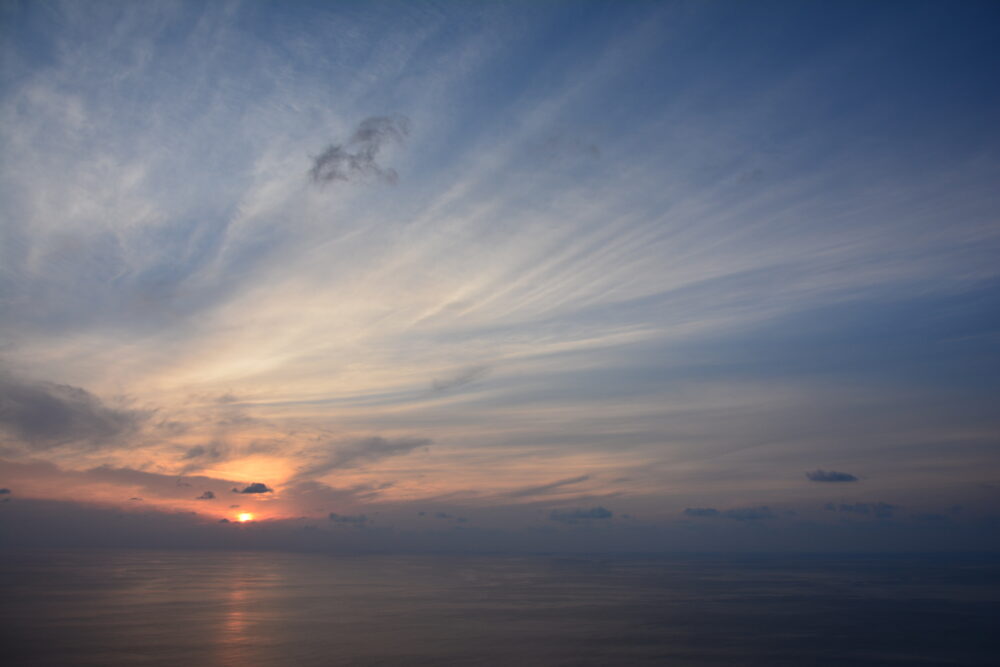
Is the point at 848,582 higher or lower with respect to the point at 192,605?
lower

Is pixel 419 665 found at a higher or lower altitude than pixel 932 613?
higher

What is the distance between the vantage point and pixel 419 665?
5744 cm

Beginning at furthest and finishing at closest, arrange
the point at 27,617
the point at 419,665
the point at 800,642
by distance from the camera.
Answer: the point at 27,617 → the point at 800,642 → the point at 419,665

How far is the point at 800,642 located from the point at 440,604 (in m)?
63.8

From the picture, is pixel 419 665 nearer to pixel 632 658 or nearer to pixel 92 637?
pixel 632 658

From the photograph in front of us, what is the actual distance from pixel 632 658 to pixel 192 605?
82.9 meters

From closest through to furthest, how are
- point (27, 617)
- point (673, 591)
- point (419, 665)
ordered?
point (419, 665)
point (27, 617)
point (673, 591)

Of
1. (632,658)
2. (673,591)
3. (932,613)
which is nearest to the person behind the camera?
(632,658)

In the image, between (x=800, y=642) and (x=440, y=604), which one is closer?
(x=800, y=642)

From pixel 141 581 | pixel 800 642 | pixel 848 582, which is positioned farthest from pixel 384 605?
pixel 848 582

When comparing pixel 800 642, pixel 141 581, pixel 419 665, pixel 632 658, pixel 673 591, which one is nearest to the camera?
pixel 419 665

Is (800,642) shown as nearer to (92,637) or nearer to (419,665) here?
(419,665)

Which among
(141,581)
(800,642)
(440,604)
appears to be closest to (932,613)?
(800,642)

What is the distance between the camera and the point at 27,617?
287 ft
